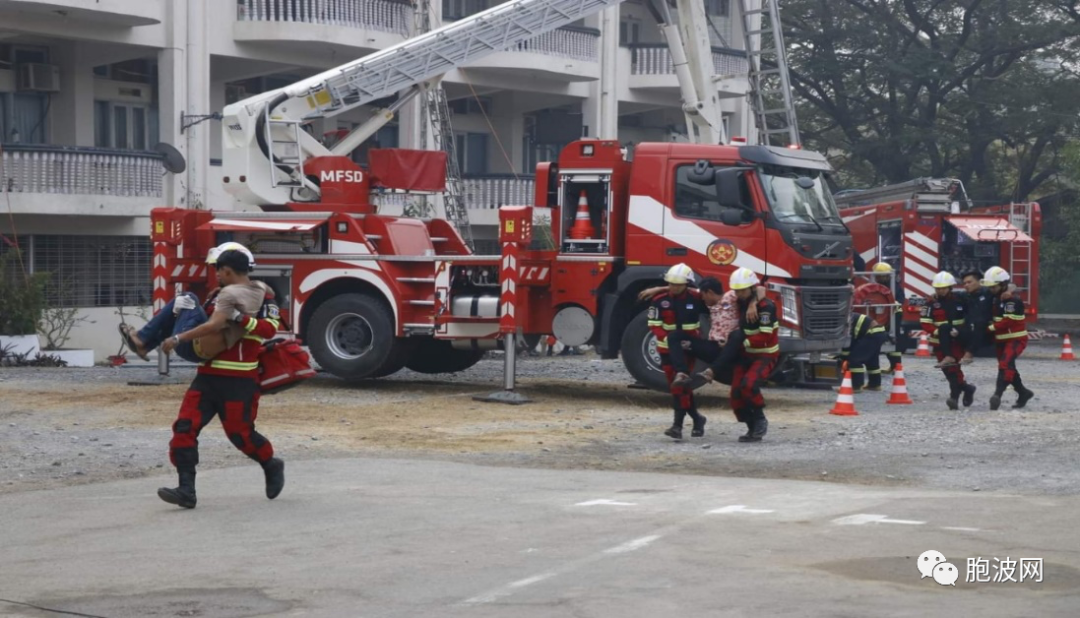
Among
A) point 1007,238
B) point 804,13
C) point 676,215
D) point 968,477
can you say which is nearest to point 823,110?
point 804,13

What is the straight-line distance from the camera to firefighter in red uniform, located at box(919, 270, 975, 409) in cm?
1684

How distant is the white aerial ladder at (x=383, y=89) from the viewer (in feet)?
65.2

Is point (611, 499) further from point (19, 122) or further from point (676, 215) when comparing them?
point (19, 122)

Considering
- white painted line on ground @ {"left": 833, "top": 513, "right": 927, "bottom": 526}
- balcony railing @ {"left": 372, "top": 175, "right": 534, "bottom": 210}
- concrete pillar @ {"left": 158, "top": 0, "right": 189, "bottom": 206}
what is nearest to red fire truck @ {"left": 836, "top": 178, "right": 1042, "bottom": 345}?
balcony railing @ {"left": 372, "top": 175, "right": 534, "bottom": 210}

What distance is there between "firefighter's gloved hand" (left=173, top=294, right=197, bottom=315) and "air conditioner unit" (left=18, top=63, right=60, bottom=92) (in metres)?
17.6

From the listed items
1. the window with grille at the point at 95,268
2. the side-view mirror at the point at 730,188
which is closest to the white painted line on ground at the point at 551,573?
the side-view mirror at the point at 730,188

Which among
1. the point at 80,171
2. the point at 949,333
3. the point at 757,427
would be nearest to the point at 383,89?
the point at 80,171

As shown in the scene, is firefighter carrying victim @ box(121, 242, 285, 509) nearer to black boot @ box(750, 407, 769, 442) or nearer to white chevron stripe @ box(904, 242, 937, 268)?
black boot @ box(750, 407, 769, 442)

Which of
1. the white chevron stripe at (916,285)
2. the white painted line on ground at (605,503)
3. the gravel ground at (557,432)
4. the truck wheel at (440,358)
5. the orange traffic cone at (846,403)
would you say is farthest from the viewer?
the white chevron stripe at (916,285)

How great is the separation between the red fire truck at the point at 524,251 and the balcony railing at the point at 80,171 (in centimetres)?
575

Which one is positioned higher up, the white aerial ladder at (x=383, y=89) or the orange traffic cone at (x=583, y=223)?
the white aerial ladder at (x=383, y=89)

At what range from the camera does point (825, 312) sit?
1744cm

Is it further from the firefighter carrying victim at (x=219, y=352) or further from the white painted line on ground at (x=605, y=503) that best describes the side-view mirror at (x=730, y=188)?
the firefighter carrying victim at (x=219, y=352)

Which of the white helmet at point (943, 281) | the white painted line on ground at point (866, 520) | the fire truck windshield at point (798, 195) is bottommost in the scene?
the white painted line on ground at point (866, 520)
